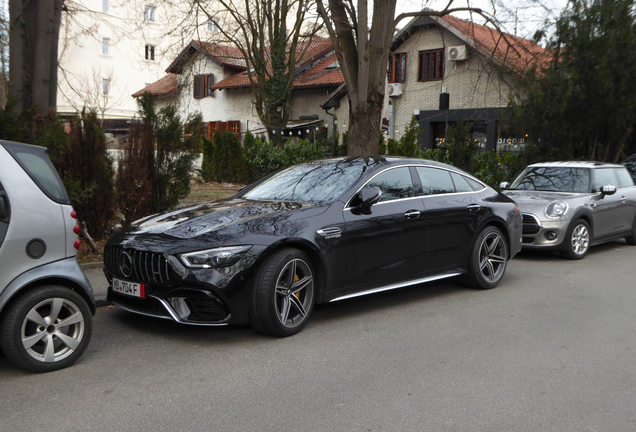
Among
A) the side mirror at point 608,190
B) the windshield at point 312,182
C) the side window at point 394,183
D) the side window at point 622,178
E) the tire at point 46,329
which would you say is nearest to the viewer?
the tire at point 46,329

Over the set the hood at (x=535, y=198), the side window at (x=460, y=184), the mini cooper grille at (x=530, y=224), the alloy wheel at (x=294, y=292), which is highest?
the side window at (x=460, y=184)

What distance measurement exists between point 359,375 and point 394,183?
2642 millimetres

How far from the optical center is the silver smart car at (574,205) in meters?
9.55

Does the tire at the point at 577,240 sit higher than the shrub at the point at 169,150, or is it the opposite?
the shrub at the point at 169,150

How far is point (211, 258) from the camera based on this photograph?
4.86m

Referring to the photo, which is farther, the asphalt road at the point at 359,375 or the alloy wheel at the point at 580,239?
the alloy wheel at the point at 580,239

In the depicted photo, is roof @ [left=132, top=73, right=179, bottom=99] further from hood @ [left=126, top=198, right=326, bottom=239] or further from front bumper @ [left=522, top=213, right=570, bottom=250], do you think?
hood @ [left=126, top=198, right=326, bottom=239]

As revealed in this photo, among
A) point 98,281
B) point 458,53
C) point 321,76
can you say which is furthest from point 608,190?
point 321,76

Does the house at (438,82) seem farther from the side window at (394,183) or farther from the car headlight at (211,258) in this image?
the car headlight at (211,258)

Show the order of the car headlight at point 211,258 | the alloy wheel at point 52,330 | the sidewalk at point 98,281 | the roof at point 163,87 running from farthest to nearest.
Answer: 1. the roof at point 163,87
2. the sidewalk at point 98,281
3. the car headlight at point 211,258
4. the alloy wheel at point 52,330

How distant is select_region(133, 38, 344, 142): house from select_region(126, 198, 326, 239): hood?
2467 cm

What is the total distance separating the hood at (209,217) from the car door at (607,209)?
6.49 meters

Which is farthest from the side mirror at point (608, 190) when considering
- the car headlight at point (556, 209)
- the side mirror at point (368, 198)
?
the side mirror at point (368, 198)

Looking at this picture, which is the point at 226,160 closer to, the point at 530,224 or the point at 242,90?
the point at 242,90
